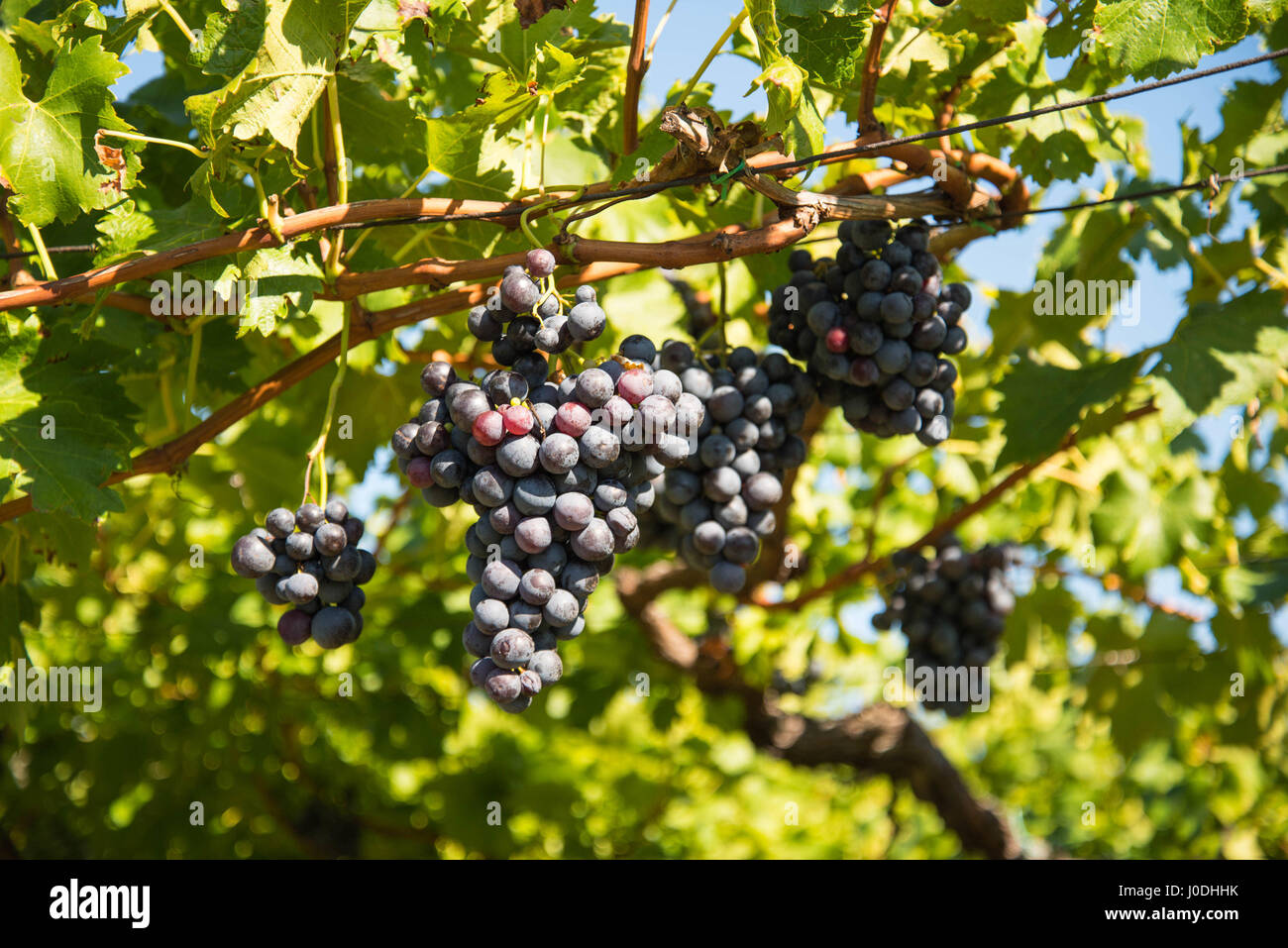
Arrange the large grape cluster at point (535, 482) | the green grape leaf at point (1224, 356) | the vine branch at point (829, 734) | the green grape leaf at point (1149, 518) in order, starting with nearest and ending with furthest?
the large grape cluster at point (535, 482), the green grape leaf at point (1224, 356), the green grape leaf at point (1149, 518), the vine branch at point (829, 734)

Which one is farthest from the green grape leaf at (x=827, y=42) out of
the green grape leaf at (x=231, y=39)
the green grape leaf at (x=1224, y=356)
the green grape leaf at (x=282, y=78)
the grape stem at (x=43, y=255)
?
the grape stem at (x=43, y=255)

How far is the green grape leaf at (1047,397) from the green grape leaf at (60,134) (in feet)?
7.73

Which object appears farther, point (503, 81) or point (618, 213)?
point (618, 213)

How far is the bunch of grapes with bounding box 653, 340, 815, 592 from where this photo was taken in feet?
7.55

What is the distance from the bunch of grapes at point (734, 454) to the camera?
7.55 ft

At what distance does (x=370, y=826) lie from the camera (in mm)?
5105

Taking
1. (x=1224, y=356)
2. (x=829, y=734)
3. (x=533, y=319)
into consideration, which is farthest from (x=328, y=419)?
(x=829, y=734)

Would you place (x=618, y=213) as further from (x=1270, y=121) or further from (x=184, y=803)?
(x=184, y=803)

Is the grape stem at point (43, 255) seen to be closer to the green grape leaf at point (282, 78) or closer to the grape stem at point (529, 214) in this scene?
the green grape leaf at point (282, 78)

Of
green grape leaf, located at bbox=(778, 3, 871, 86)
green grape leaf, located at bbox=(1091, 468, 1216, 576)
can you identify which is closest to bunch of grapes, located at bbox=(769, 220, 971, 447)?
green grape leaf, located at bbox=(778, 3, 871, 86)

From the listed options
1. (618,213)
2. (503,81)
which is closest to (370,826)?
(618,213)

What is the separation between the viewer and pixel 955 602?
12.1ft

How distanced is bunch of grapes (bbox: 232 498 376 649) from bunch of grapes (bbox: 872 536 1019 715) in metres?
2.36
